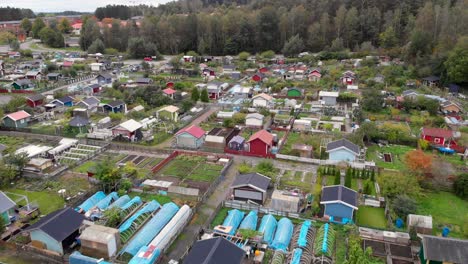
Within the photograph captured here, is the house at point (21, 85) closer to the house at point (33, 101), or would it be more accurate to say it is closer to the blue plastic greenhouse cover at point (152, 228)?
the house at point (33, 101)

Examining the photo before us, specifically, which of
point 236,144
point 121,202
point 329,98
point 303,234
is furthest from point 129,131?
point 329,98

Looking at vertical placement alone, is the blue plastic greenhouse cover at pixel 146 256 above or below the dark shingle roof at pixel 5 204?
below

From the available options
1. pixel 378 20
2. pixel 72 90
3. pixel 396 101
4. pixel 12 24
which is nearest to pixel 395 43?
pixel 378 20

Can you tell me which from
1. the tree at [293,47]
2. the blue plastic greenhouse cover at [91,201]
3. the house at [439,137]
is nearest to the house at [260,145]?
the blue plastic greenhouse cover at [91,201]

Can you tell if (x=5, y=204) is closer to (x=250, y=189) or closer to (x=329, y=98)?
(x=250, y=189)

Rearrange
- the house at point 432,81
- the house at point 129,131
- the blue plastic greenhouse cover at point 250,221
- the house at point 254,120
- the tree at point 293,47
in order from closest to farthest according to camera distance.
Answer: the blue plastic greenhouse cover at point 250,221 < the house at point 129,131 < the house at point 254,120 < the house at point 432,81 < the tree at point 293,47

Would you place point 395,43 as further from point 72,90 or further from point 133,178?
point 133,178
